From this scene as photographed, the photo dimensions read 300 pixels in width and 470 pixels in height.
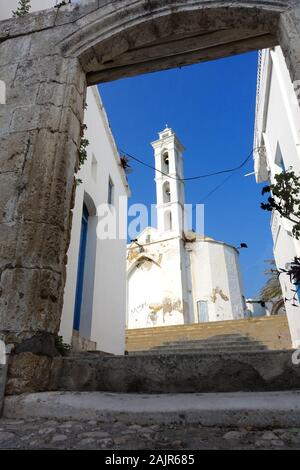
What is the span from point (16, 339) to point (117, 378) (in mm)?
691

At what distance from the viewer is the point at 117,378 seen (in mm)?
2059

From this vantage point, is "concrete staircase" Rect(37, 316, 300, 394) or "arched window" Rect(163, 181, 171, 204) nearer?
"concrete staircase" Rect(37, 316, 300, 394)

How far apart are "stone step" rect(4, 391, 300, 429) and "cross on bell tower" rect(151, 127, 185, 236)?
2063 centimetres

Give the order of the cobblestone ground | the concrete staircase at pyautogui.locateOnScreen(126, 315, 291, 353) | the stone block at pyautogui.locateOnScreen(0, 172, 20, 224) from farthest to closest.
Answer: the concrete staircase at pyautogui.locateOnScreen(126, 315, 291, 353) → the stone block at pyautogui.locateOnScreen(0, 172, 20, 224) → the cobblestone ground

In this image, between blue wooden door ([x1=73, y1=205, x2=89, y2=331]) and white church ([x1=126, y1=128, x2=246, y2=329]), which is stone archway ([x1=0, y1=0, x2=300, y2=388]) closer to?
blue wooden door ([x1=73, y1=205, x2=89, y2=331])

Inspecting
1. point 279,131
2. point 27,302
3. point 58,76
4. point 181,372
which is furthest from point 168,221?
point 181,372

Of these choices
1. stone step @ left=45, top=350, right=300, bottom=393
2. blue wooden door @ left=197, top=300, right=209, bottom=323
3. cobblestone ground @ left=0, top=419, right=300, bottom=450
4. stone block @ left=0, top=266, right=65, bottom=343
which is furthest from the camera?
blue wooden door @ left=197, top=300, right=209, bottom=323

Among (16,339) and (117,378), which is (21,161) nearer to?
(16,339)

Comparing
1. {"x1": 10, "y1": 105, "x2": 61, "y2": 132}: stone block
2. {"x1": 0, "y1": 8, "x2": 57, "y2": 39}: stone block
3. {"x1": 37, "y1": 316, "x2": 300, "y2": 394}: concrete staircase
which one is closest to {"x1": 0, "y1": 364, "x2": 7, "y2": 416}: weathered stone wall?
{"x1": 37, "y1": 316, "x2": 300, "y2": 394}: concrete staircase

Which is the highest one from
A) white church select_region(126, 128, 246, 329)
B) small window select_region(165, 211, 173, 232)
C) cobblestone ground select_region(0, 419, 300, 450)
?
small window select_region(165, 211, 173, 232)

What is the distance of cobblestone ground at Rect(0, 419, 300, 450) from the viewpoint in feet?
4.31

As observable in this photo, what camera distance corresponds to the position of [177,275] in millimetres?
20953

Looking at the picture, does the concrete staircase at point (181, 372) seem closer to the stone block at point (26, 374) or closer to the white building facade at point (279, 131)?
the stone block at point (26, 374)

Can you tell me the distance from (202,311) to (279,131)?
15965 millimetres
